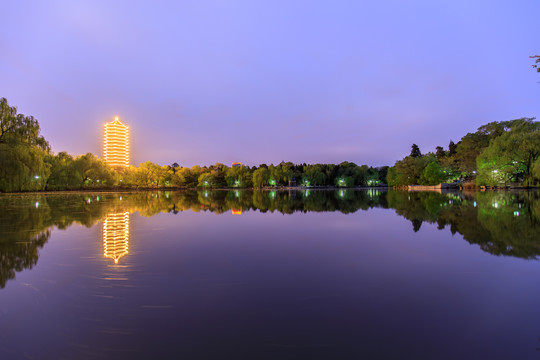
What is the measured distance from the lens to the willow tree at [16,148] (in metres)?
24.1

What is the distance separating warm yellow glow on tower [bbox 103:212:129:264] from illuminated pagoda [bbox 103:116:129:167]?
114 meters

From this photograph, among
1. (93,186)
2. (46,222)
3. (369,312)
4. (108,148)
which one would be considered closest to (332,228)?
(369,312)

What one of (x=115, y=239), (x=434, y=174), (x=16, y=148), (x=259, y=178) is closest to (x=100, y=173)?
(x=16, y=148)

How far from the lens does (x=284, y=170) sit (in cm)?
11669

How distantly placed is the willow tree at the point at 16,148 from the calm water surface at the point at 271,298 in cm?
1915

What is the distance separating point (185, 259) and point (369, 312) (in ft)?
14.6

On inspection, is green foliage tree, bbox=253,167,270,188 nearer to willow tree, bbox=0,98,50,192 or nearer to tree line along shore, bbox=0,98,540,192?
tree line along shore, bbox=0,98,540,192

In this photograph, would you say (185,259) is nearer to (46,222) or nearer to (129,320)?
(129,320)

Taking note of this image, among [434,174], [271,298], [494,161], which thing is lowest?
[271,298]

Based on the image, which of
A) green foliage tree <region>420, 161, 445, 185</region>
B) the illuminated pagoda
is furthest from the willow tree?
the illuminated pagoda

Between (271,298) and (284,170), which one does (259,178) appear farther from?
(271,298)

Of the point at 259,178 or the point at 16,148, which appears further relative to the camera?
the point at 259,178

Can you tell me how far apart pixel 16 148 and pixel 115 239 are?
2182 centimetres

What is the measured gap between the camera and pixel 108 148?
11631cm
